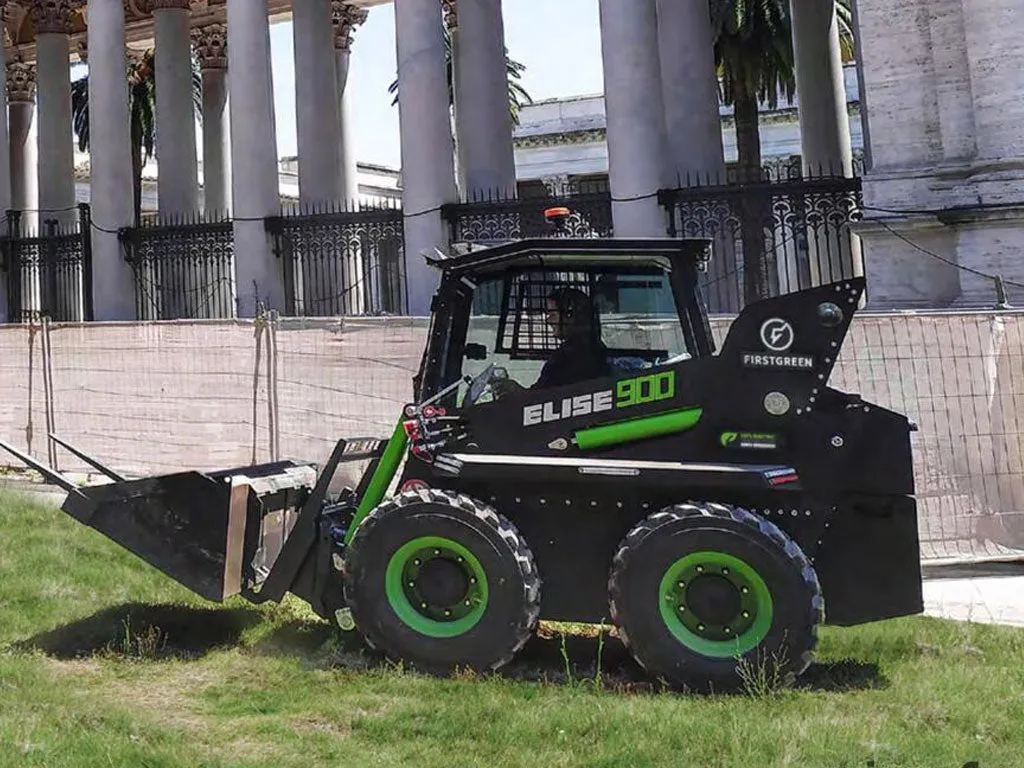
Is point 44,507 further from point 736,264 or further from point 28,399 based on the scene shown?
point 736,264

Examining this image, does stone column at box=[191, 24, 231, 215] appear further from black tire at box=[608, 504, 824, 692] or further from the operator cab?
black tire at box=[608, 504, 824, 692]

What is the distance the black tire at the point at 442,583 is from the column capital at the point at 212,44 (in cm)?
2731

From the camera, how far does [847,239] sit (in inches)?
581

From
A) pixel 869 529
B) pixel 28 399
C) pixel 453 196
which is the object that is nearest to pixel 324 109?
pixel 453 196

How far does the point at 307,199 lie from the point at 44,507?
42.5 feet

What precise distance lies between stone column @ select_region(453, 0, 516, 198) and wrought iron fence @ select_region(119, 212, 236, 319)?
17.3ft

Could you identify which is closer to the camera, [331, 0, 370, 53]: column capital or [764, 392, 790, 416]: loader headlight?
[764, 392, 790, 416]: loader headlight

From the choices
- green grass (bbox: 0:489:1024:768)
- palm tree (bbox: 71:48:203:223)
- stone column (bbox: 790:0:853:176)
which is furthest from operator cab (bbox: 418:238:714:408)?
palm tree (bbox: 71:48:203:223)

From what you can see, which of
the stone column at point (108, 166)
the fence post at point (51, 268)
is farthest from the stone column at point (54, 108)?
the stone column at point (108, 166)

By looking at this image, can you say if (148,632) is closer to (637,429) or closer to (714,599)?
(637,429)

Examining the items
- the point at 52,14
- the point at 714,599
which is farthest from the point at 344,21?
the point at 714,599

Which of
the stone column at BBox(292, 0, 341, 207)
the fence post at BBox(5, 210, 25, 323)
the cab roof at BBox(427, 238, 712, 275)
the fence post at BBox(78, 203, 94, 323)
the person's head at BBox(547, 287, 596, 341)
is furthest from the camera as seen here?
the stone column at BBox(292, 0, 341, 207)

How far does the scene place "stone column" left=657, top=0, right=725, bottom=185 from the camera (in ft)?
59.8

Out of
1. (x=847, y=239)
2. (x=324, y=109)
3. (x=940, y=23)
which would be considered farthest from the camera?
(x=324, y=109)
